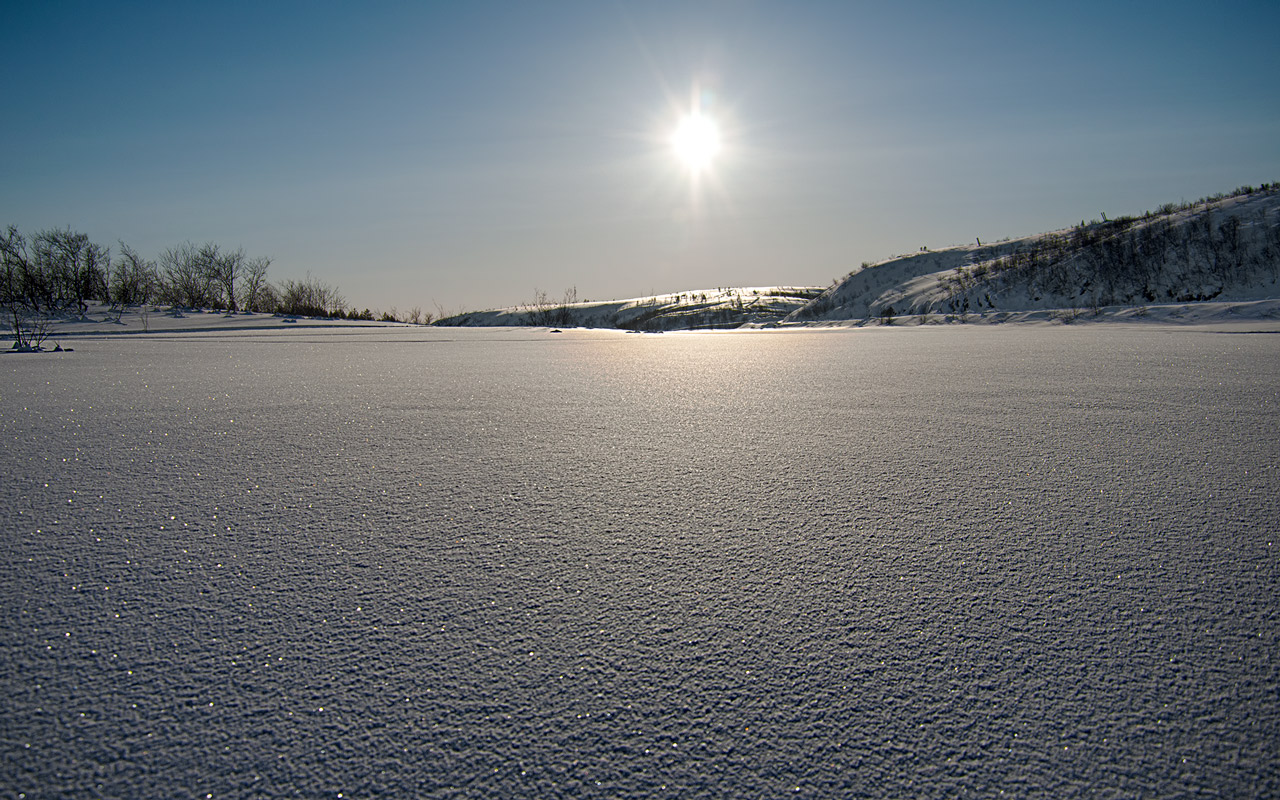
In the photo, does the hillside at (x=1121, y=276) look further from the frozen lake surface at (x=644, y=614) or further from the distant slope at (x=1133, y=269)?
the frozen lake surface at (x=644, y=614)

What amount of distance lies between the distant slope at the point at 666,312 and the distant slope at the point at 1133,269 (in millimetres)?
6349

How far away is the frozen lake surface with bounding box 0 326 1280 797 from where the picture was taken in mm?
596

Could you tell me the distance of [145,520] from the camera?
1216mm

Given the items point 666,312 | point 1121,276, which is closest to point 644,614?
point 1121,276

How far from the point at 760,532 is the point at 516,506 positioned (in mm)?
546

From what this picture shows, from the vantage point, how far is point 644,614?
865 mm

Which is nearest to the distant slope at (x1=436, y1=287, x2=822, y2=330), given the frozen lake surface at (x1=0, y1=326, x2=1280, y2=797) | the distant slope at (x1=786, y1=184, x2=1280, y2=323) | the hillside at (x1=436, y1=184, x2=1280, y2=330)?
the hillside at (x1=436, y1=184, x2=1280, y2=330)

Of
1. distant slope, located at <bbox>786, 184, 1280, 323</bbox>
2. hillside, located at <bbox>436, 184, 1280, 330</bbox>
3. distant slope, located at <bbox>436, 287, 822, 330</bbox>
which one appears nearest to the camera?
hillside, located at <bbox>436, 184, 1280, 330</bbox>

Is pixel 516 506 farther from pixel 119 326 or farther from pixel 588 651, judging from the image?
pixel 119 326

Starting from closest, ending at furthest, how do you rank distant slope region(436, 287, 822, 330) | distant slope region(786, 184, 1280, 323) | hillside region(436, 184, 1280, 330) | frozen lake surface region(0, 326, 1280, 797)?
frozen lake surface region(0, 326, 1280, 797), hillside region(436, 184, 1280, 330), distant slope region(786, 184, 1280, 323), distant slope region(436, 287, 822, 330)

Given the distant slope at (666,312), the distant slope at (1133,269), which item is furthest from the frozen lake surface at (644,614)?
the distant slope at (666,312)

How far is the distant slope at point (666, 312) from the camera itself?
2617 cm

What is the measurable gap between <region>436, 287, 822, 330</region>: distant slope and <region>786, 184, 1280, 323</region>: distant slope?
635 centimetres

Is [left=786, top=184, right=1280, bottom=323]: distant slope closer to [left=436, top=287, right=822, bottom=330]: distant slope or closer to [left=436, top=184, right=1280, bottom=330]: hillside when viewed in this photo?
[left=436, top=184, right=1280, bottom=330]: hillside
